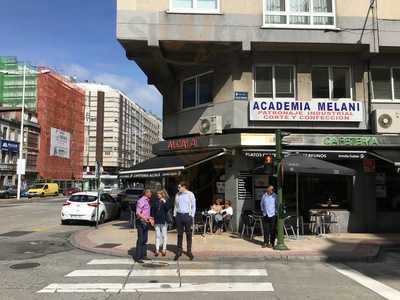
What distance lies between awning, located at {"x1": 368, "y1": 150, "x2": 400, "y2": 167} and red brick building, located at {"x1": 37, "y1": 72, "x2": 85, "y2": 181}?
2752 inches

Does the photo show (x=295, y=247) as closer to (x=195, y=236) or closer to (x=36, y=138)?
(x=195, y=236)

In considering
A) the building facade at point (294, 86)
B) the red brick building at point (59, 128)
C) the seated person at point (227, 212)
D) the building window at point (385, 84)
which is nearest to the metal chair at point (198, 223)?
the seated person at point (227, 212)

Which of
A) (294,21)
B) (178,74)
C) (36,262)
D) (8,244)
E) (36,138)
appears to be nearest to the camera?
(36,262)

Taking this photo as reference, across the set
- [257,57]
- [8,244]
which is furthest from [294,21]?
[8,244]

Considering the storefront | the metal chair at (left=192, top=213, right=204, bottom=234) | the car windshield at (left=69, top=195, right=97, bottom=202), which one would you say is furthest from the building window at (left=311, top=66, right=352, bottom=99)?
the car windshield at (left=69, top=195, right=97, bottom=202)

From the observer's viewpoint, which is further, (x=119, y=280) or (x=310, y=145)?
(x=310, y=145)

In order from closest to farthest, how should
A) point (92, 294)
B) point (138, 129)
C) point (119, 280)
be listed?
point (92, 294) → point (119, 280) → point (138, 129)

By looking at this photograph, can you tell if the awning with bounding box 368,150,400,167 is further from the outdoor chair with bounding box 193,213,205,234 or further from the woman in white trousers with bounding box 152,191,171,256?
the woman in white trousers with bounding box 152,191,171,256

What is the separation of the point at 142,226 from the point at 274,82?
29.2ft

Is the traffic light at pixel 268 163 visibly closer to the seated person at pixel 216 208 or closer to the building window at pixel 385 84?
the seated person at pixel 216 208

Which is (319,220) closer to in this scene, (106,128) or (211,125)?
(211,125)

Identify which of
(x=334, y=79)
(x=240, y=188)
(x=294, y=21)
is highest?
(x=294, y=21)

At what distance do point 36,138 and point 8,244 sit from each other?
224 ft

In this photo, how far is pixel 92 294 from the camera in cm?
901
